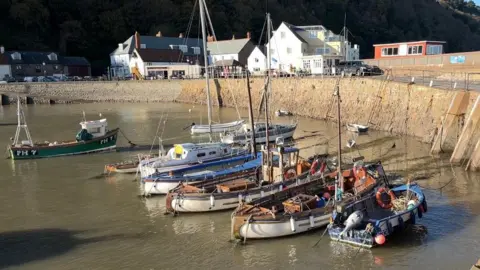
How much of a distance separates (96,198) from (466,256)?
730 inches

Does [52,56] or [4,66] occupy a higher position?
[52,56]

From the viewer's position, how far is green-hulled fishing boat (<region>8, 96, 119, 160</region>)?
35.3 meters

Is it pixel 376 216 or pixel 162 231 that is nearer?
pixel 376 216

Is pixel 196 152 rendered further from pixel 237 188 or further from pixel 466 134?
pixel 466 134

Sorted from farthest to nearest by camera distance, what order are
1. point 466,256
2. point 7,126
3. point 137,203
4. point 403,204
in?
point 7,126
point 137,203
point 403,204
point 466,256

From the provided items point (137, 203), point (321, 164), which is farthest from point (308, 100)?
point (137, 203)

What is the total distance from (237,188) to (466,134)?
1582 centimetres

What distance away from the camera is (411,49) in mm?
63656

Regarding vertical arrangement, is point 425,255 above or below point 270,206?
below

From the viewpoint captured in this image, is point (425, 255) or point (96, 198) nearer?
point (425, 255)

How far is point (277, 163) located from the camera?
79.0 feet

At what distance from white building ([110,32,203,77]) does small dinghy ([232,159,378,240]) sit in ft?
272

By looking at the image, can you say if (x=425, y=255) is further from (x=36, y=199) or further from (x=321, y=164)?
(x=36, y=199)

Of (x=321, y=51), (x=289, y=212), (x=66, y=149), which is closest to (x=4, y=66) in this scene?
(x=321, y=51)
